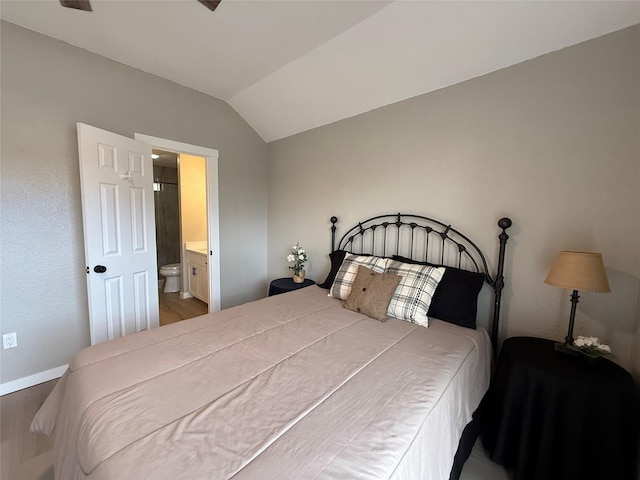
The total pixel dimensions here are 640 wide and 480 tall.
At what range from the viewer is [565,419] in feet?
4.09

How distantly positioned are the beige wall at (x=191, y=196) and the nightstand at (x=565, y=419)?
4104 millimetres

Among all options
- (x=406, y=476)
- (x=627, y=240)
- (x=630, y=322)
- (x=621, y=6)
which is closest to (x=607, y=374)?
(x=630, y=322)

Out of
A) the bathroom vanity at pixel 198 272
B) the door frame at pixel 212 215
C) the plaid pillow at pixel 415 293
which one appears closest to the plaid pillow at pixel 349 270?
the plaid pillow at pixel 415 293

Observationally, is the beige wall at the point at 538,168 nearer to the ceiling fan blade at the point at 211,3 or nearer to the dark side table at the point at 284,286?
the dark side table at the point at 284,286

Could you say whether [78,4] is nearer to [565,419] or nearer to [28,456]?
[28,456]

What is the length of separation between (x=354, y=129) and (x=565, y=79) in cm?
157

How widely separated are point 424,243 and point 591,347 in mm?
1163

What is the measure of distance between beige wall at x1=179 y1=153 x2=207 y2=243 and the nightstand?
410 centimetres

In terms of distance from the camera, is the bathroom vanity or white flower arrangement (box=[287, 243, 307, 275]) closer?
white flower arrangement (box=[287, 243, 307, 275])

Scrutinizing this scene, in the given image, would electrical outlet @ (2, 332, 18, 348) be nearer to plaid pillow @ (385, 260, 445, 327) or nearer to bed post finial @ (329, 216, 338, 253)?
bed post finial @ (329, 216, 338, 253)

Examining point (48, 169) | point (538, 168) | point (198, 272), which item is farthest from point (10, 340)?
point (538, 168)

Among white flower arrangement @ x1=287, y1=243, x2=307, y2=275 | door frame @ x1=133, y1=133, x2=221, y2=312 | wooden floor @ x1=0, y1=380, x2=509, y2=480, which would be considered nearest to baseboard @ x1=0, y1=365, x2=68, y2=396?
wooden floor @ x1=0, y1=380, x2=509, y2=480

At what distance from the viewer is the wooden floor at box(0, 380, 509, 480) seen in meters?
1.43

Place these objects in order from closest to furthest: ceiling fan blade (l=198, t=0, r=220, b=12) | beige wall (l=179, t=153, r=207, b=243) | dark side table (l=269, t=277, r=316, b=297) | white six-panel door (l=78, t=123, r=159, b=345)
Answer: ceiling fan blade (l=198, t=0, r=220, b=12)
white six-panel door (l=78, t=123, r=159, b=345)
dark side table (l=269, t=277, r=316, b=297)
beige wall (l=179, t=153, r=207, b=243)
